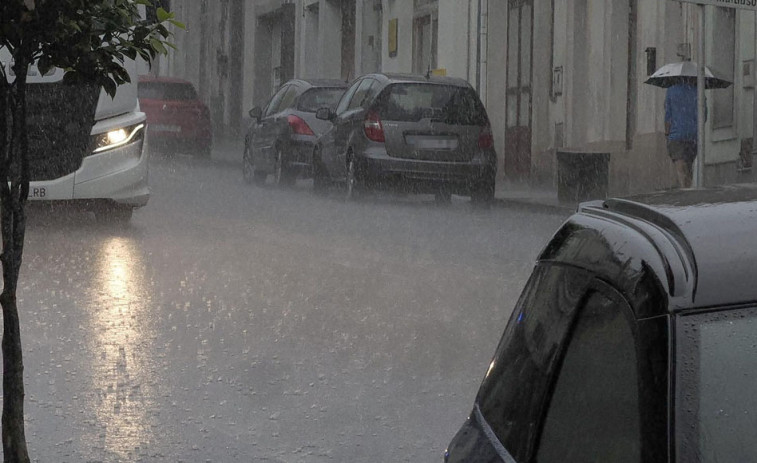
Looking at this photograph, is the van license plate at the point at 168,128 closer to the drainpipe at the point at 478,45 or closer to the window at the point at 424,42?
the window at the point at 424,42

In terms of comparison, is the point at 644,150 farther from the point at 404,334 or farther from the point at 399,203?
the point at 404,334

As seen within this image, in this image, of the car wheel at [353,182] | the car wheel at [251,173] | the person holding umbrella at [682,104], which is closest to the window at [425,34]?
the car wheel at [251,173]

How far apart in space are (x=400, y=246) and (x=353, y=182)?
19.5ft

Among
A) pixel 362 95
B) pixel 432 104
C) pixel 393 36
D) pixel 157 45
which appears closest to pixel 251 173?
pixel 362 95

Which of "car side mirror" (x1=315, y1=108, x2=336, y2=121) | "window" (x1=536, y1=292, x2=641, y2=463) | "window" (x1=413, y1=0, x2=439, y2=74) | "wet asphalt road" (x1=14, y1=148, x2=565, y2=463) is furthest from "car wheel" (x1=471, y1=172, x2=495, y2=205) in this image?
"window" (x1=536, y1=292, x2=641, y2=463)

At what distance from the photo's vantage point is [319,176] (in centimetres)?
2139

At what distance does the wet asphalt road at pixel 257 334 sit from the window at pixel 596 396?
347 cm

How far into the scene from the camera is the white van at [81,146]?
535 inches

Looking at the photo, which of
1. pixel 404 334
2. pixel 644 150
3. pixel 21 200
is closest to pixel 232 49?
pixel 644 150

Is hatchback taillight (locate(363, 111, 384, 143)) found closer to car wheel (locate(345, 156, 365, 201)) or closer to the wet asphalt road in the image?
car wheel (locate(345, 156, 365, 201))

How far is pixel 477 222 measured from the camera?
16969mm

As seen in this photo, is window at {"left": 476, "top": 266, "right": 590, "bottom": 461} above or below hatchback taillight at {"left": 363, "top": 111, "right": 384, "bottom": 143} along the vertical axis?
Answer: below

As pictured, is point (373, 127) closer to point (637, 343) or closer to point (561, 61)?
point (561, 61)

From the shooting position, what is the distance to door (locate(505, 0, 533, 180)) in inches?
1087
